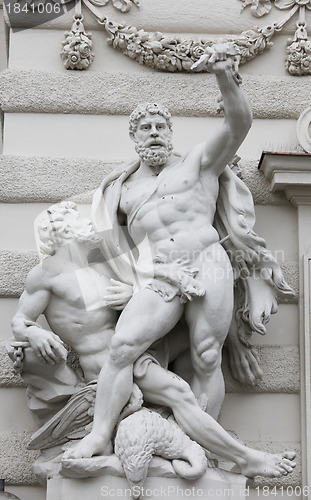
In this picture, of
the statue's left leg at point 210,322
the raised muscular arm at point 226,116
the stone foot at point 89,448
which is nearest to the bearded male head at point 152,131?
the raised muscular arm at point 226,116

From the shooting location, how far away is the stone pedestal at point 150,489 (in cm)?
655

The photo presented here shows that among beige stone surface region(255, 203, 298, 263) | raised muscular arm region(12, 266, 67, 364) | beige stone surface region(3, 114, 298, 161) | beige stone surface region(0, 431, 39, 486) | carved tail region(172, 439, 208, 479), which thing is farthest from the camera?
beige stone surface region(3, 114, 298, 161)

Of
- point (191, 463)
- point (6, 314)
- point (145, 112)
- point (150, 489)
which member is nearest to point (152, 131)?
point (145, 112)

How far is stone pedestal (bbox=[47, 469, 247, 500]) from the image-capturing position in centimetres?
655

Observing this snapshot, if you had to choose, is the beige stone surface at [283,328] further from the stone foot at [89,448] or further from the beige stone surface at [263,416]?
the stone foot at [89,448]

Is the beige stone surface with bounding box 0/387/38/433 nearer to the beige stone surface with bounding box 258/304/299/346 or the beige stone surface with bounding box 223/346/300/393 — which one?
the beige stone surface with bounding box 223/346/300/393

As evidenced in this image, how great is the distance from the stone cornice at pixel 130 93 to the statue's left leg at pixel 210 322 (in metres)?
1.19

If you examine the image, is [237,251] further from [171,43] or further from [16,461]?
[16,461]

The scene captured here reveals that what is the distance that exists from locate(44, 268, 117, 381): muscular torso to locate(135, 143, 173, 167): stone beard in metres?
0.72

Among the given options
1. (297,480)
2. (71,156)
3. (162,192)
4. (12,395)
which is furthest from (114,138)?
(297,480)

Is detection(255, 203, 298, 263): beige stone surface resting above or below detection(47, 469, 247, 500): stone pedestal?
above

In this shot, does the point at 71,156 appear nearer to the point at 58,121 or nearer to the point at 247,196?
the point at 58,121

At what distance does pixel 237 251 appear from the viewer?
7090 millimetres

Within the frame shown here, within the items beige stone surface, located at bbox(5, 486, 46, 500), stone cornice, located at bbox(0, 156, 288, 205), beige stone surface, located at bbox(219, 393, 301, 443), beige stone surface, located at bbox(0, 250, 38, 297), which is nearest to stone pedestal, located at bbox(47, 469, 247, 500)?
beige stone surface, located at bbox(5, 486, 46, 500)
